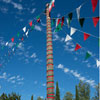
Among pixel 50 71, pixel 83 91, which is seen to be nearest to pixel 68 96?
pixel 83 91

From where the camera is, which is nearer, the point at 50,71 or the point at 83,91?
the point at 50,71

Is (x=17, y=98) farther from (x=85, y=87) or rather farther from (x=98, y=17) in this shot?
(x=85, y=87)

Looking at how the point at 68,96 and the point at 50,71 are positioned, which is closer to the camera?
the point at 50,71

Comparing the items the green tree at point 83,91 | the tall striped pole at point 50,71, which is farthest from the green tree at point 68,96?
the tall striped pole at point 50,71

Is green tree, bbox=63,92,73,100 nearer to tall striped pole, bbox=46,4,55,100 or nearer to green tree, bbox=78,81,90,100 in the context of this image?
green tree, bbox=78,81,90,100

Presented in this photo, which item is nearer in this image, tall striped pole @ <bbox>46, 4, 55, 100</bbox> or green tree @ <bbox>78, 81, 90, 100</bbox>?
tall striped pole @ <bbox>46, 4, 55, 100</bbox>

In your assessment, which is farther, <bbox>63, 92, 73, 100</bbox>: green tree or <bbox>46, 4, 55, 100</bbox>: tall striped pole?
<bbox>63, 92, 73, 100</bbox>: green tree

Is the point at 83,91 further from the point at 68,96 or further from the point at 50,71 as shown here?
the point at 50,71

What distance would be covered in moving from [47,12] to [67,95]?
143 ft

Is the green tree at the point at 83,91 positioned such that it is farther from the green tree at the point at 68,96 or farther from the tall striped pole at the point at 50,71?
the tall striped pole at the point at 50,71

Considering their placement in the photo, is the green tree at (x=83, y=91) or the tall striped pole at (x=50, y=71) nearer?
the tall striped pole at (x=50, y=71)

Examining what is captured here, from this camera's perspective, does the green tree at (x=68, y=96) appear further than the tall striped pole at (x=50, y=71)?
Yes

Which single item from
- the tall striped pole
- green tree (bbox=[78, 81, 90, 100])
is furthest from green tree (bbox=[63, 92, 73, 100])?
the tall striped pole

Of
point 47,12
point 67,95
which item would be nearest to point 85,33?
point 47,12
